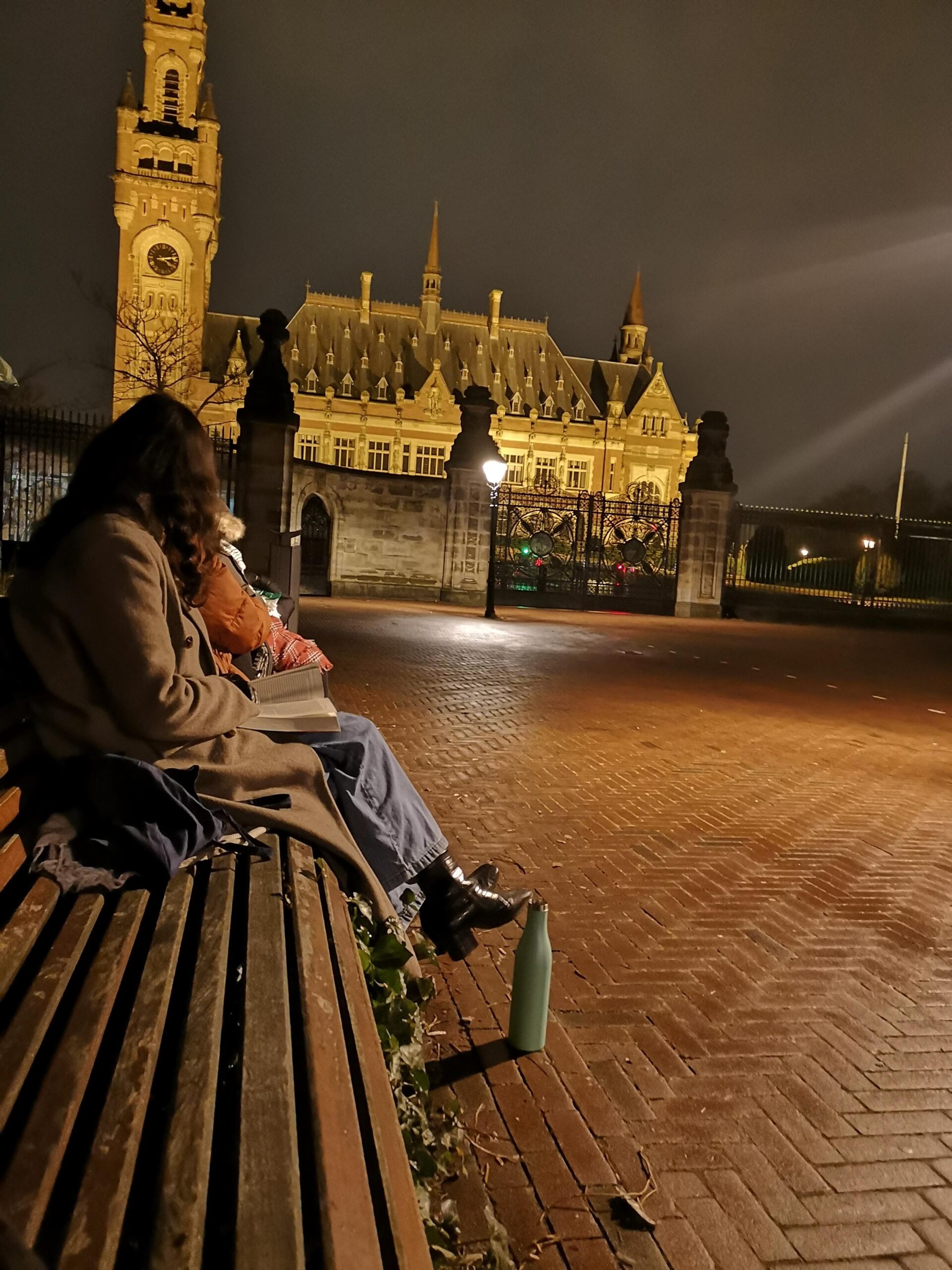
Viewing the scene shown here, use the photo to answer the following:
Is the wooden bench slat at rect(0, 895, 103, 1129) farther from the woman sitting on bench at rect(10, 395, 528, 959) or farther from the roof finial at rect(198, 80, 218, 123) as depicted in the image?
the roof finial at rect(198, 80, 218, 123)

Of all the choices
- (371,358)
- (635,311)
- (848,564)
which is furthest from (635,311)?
(848,564)

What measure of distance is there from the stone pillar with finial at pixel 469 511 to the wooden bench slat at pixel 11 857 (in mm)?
18498

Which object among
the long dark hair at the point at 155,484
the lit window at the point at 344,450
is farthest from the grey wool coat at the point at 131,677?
the lit window at the point at 344,450

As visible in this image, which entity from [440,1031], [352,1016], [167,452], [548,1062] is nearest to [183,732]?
[167,452]

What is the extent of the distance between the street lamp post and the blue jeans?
14.0 meters

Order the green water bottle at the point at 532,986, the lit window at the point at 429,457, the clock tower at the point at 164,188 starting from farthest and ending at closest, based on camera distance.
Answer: the lit window at the point at 429,457, the clock tower at the point at 164,188, the green water bottle at the point at 532,986

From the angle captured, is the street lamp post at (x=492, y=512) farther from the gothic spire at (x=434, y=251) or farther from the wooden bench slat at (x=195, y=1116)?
the gothic spire at (x=434, y=251)

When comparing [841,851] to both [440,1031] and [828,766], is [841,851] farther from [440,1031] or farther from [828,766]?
[440,1031]

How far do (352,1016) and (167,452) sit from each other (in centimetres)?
156

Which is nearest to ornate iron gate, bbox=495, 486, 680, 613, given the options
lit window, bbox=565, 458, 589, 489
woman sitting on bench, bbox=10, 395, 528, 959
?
woman sitting on bench, bbox=10, 395, 528, 959

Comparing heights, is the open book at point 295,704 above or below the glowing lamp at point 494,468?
below

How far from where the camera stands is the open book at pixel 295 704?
8.91 ft

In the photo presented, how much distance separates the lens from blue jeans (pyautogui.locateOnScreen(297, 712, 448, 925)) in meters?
2.73

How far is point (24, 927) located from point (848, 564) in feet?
79.0
